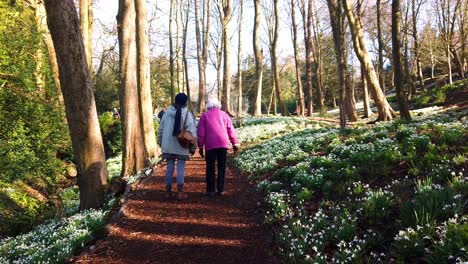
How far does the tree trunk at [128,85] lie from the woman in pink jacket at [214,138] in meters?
4.44

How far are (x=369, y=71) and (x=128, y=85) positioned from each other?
36.7 feet

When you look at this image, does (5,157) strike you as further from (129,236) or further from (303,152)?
(303,152)

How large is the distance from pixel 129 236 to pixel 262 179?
12.8ft

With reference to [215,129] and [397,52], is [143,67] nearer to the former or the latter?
[215,129]

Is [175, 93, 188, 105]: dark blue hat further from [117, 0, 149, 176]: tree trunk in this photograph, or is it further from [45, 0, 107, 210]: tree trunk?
[117, 0, 149, 176]: tree trunk

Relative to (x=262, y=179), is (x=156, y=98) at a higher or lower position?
higher

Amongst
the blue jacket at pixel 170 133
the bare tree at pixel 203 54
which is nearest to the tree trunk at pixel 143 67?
the blue jacket at pixel 170 133

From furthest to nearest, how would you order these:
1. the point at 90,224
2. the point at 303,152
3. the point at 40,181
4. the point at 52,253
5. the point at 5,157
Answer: the point at 40,181 < the point at 303,152 < the point at 5,157 < the point at 90,224 < the point at 52,253

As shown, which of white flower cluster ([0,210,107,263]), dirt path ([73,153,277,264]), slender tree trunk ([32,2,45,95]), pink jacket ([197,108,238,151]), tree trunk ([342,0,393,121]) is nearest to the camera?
dirt path ([73,153,277,264])

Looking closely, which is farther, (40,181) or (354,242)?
(40,181)

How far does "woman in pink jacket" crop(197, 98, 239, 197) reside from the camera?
777 centimetres

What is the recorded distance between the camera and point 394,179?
6.18 metres

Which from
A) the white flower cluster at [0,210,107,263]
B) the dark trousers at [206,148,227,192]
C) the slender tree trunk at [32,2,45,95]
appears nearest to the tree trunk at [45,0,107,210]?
the white flower cluster at [0,210,107,263]

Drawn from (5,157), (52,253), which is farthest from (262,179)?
(5,157)
